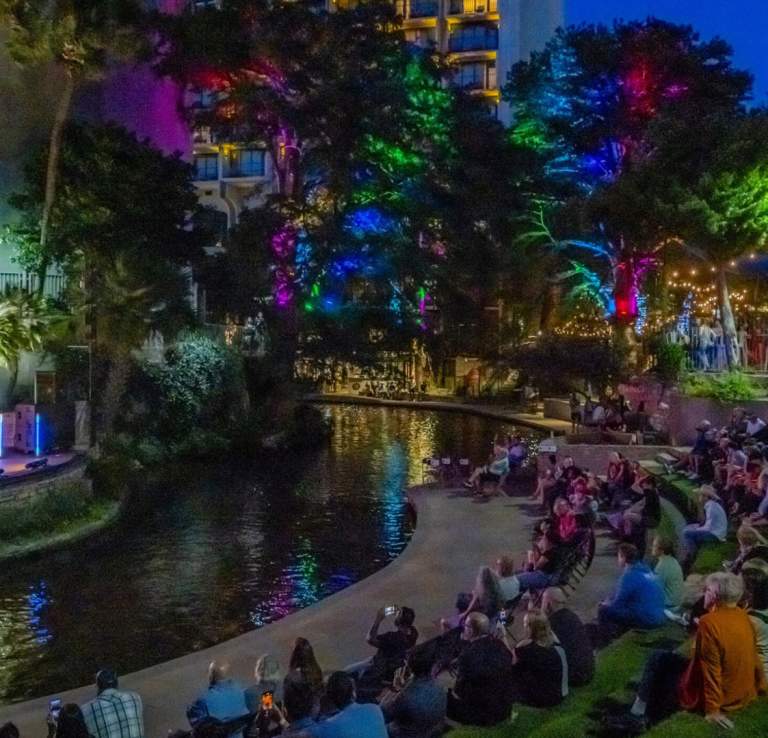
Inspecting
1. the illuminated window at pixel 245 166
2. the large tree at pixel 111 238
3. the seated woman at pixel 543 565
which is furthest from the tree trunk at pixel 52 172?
the illuminated window at pixel 245 166

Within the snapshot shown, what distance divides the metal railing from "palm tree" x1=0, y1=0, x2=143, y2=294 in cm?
35

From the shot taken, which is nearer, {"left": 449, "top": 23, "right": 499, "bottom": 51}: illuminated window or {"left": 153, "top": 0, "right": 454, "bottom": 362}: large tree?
{"left": 153, "top": 0, "right": 454, "bottom": 362}: large tree

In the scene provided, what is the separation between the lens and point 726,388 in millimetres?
23656

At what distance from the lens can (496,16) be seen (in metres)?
75.4

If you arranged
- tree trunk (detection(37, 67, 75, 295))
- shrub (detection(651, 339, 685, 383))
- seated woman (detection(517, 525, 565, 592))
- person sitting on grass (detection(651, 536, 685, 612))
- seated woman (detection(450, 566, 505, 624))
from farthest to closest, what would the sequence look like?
1. shrub (detection(651, 339, 685, 383))
2. tree trunk (detection(37, 67, 75, 295))
3. seated woman (detection(517, 525, 565, 592))
4. person sitting on grass (detection(651, 536, 685, 612))
5. seated woman (detection(450, 566, 505, 624))

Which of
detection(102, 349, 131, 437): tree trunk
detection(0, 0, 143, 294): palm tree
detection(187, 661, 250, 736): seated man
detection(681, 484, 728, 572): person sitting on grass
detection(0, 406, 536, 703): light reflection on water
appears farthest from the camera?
detection(102, 349, 131, 437): tree trunk

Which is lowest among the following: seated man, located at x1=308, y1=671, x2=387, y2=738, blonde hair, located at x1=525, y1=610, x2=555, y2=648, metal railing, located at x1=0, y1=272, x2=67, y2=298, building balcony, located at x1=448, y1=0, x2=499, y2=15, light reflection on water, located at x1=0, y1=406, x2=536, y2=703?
light reflection on water, located at x1=0, y1=406, x2=536, y2=703

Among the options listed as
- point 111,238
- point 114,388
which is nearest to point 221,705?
point 114,388

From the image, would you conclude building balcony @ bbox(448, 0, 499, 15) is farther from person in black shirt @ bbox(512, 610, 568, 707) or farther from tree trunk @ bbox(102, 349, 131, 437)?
person in black shirt @ bbox(512, 610, 568, 707)

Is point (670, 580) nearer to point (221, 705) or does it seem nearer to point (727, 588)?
point (727, 588)

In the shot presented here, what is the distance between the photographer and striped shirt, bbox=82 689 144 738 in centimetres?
709

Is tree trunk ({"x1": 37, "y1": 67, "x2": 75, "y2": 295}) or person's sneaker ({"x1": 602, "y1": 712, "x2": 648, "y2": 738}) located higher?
tree trunk ({"x1": 37, "y1": 67, "x2": 75, "y2": 295})

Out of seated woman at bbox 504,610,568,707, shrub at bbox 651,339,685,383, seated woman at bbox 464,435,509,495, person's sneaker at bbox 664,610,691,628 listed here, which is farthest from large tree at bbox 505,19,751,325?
seated woman at bbox 504,610,568,707

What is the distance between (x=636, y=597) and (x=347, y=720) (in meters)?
4.58
